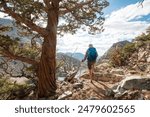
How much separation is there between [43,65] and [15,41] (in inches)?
67.9

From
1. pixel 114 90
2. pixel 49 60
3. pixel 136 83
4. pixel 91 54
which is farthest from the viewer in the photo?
pixel 49 60

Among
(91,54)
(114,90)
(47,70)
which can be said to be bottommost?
(114,90)

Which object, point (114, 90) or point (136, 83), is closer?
point (136, 83)

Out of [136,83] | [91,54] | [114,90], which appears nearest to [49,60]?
[91,54]

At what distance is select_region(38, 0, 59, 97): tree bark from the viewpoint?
15547 mm

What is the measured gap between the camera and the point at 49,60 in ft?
51.3

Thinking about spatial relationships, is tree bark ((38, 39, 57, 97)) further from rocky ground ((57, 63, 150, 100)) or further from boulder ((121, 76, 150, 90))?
boulder ((121, 76, 150, 90))

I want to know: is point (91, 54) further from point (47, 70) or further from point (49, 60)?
point (47, 70)

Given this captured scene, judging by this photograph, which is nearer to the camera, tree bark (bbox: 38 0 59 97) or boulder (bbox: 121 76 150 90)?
boulder (bbox: 121 76 150 90)

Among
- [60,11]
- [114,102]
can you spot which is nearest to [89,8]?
[60,11]

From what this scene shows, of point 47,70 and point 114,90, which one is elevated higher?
point 47,70

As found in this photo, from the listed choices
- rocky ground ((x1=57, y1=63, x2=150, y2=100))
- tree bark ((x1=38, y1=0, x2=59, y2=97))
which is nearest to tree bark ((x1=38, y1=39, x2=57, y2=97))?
tree bark ((x1=38, y1=0, x2=59, y2=97))

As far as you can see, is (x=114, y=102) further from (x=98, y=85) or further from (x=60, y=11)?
(x=60, y=11)

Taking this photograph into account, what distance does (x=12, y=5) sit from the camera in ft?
47.6
